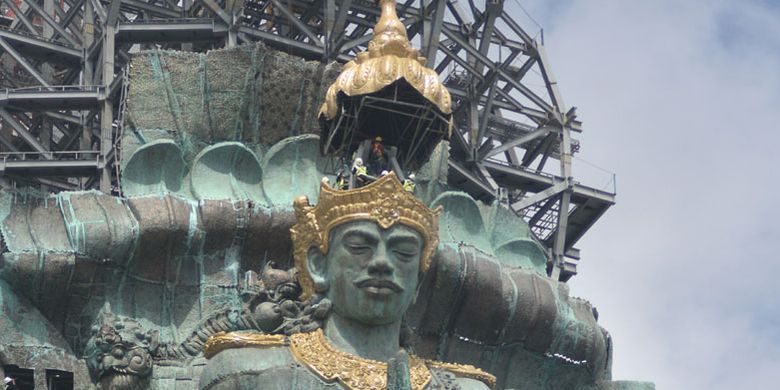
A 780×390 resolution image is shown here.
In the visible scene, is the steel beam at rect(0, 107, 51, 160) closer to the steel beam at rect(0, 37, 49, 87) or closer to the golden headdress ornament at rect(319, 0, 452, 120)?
the steel beam at rect(0, 37, 49, 87)

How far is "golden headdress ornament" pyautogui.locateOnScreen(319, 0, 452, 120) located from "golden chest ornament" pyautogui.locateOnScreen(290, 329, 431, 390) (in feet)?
10.6

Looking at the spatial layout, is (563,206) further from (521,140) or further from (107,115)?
(107,115)

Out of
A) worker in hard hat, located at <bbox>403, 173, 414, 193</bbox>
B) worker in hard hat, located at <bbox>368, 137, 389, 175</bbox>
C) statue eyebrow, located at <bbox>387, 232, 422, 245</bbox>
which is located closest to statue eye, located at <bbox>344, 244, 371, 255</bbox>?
statue eyebrow, located at <bbox>387, 232, 422, 245</bbox>

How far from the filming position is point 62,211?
34.2 meters

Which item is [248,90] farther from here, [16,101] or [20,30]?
[20,30]

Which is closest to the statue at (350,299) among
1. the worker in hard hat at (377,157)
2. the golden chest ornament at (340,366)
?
the golden chest ornament at (340,366)

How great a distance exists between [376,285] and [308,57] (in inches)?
634

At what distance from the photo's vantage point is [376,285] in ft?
104

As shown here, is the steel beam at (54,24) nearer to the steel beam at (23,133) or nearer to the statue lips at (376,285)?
the steel beam at (23,133)

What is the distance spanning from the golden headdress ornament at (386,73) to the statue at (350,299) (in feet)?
5.38

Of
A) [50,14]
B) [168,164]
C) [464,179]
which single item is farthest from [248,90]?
[50,14]

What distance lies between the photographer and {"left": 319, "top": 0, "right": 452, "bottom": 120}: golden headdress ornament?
32938 mm

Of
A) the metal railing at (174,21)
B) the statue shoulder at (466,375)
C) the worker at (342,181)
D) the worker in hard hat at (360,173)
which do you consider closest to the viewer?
the statue shoulder at (466,375)

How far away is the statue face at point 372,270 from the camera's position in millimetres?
31578
